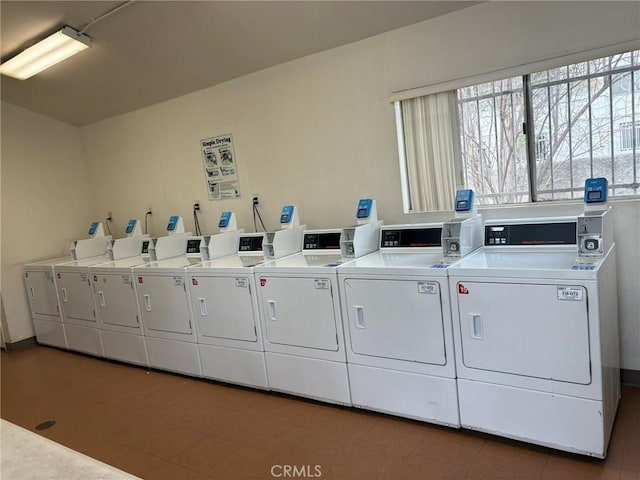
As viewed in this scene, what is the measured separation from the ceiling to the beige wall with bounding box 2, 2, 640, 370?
0.50 feet

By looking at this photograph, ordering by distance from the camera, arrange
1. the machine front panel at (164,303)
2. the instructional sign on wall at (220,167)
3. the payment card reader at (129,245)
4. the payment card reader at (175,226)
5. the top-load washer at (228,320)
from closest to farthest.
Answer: the top-load washer at (228,320)
the machine front panel at (164,303)
the instructional sign on wall at (220,167)
the payment card reader at (175,226)
the payment card reader at (129,245)

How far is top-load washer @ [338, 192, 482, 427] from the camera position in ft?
8.54

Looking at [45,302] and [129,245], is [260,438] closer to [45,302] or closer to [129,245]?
[129,245]

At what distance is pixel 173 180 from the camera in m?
5.21

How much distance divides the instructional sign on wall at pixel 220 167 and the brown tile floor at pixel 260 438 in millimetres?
1918

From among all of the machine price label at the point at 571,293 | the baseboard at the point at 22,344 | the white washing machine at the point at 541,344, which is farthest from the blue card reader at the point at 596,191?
the baseboard at the point at 22,344

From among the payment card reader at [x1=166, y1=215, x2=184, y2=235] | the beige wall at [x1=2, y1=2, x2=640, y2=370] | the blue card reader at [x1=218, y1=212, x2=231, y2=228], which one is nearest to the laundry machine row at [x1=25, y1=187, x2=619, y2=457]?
the blue card reader at [x1=218, y1=212, x2=231, y2=228]

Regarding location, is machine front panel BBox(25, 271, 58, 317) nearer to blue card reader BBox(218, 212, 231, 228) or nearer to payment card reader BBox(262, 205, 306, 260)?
blue card reader BBox(218, 212, 231, 228)

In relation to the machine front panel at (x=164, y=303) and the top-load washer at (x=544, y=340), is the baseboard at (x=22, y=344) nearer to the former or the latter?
the machine front panel at (x=164, y=303)

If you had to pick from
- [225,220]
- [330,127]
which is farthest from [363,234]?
[225,220]

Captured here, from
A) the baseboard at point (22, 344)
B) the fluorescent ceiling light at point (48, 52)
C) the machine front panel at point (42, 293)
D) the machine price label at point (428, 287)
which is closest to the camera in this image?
the machine price label at point (428, 287)

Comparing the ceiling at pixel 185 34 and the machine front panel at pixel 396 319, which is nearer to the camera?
the machine front panel at pixel 396 319

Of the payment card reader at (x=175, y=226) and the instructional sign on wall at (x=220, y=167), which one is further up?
the instructional sign on wall at (x=220, y=167)

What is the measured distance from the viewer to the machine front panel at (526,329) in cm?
217
